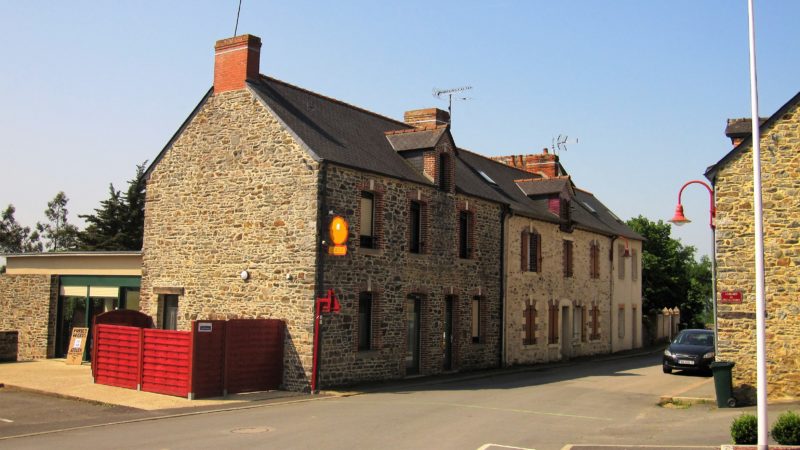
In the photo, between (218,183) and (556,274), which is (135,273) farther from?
(556,274)

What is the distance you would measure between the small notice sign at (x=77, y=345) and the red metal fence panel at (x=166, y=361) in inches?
278

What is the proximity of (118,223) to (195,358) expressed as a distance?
3713cm

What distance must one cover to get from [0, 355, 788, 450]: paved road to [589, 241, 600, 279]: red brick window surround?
48.9ft

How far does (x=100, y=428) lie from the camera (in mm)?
14133

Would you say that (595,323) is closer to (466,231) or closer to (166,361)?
(466,231)

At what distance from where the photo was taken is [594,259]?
36469 millimetres

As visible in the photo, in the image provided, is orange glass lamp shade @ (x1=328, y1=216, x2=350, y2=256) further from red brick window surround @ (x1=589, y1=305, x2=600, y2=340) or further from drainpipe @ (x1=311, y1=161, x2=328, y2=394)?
red brick window surround @ (x1=589, y1=305, x2=600, y2=340)

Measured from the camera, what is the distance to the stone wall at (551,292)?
28984 millimetres

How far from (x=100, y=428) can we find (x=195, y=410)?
8.31 feet

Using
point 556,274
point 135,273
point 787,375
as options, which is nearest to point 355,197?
point 135,273

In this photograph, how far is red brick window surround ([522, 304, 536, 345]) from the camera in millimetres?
29891

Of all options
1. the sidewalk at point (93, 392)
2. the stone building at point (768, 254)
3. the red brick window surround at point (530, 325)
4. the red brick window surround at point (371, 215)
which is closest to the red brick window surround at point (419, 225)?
the red brick window surround at point (371, 215)

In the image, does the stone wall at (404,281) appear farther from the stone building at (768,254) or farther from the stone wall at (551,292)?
the stone building at (768,254)

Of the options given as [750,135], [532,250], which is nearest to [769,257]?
[750,135]
